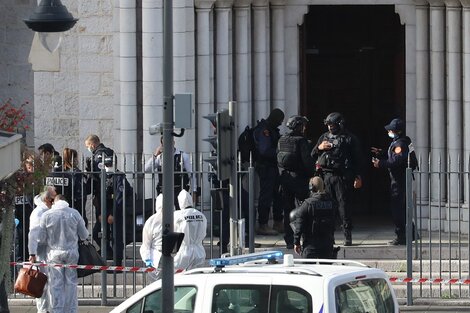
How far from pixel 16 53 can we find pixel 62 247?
7.67 m

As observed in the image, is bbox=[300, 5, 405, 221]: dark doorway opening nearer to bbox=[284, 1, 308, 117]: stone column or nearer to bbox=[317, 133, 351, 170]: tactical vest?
bbox=[284, 1, 308, 117]: stone column

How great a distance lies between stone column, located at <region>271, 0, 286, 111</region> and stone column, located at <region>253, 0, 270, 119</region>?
16cm

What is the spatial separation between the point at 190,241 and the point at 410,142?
3.77 meters

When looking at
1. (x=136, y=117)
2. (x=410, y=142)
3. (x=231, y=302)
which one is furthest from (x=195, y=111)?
(x=231, y=302)

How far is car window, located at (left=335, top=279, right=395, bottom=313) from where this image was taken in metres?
14.2

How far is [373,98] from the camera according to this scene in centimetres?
2553

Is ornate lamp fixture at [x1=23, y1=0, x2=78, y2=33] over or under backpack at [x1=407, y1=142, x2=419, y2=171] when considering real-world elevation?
over

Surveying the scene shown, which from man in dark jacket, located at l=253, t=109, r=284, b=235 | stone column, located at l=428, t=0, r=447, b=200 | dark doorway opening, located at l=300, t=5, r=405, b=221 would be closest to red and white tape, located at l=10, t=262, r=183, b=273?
man in dark jacket, located at l=253, t=109, r=284, b=235

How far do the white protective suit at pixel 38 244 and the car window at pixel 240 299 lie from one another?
191 inches

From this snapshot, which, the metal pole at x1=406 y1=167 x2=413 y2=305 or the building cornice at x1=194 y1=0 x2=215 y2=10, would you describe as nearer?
the metal pole at x1=406 y1=167 x2=413 y2=305

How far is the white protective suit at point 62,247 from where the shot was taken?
18.9 m

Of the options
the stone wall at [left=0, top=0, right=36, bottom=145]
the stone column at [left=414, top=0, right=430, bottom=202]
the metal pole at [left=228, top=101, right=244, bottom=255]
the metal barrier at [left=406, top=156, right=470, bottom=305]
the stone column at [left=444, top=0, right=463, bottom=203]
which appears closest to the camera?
the metal pole at [left=228, top=101, right=244, bottom=255]

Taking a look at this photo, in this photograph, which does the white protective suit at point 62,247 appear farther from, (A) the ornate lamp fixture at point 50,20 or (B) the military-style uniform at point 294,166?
(A) the ornate lamp fixture at point 50,20

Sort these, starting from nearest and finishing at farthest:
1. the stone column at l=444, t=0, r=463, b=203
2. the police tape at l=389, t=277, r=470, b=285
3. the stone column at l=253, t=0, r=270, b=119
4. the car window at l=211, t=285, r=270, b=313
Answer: the car window at l=211, t=285, r=270, b=313, the police tape at l=389, t=277, r=470, b=285, the stone column at l=444, t=0, r=463, b=203, the stone column at l=253, t=0, r=270, b=119
